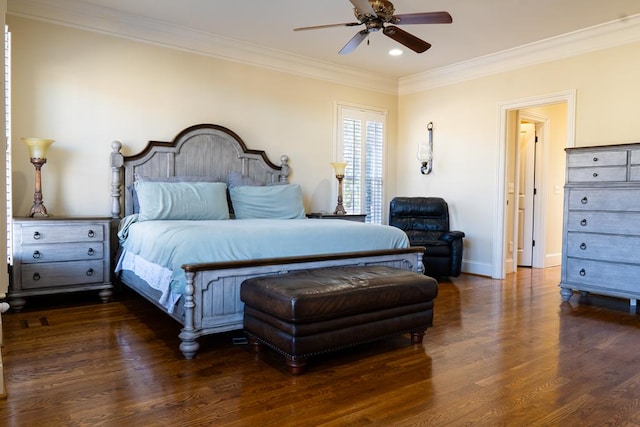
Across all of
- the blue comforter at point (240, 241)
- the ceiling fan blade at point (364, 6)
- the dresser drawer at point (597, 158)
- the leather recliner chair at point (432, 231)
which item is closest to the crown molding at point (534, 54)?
the dresser drawer at point (597, 158)

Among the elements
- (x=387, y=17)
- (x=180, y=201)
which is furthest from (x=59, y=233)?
(x=387, y=17)

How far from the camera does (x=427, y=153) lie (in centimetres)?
634

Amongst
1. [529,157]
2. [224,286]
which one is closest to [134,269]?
[224,286]

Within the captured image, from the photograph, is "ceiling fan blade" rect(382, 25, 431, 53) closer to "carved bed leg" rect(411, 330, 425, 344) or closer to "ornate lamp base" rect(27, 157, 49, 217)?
"carved bed leg" rect(411, 330, 425, 344)

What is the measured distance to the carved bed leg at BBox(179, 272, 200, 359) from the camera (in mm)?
2664

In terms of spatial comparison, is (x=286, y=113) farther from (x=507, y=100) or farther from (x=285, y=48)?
(x=507, y=100)

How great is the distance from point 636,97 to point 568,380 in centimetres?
329

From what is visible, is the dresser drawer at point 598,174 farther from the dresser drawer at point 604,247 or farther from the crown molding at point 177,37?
the crown molding at point 177,37

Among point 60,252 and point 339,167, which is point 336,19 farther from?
point 60,252

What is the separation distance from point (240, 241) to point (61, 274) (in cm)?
195

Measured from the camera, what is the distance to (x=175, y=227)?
3199 mm

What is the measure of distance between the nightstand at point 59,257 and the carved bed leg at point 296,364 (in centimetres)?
237

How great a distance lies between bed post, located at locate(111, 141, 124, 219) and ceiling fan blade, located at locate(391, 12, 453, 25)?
9.44 ft

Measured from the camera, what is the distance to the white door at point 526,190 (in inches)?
259
